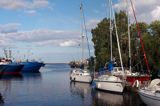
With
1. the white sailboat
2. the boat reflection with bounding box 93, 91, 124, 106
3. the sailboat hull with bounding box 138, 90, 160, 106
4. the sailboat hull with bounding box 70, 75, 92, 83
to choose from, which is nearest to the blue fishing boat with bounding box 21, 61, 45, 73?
the sailboat hull with bounding box 70, 75, 92, 83

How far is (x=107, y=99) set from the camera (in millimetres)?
44062

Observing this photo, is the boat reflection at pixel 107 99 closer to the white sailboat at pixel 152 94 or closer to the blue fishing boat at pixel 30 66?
the white sailboat at pixel 152 94

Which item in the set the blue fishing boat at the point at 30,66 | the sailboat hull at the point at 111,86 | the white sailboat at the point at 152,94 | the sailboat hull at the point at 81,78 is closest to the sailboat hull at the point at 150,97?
the white sailboat at the point at 152,94

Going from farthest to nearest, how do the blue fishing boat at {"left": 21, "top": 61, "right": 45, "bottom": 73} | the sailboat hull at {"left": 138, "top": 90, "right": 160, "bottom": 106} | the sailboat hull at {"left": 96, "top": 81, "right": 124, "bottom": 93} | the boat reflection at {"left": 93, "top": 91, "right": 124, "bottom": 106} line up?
the blue fishing boat at {"left": 21, "top": 61, "right": 45, "bottom": 73} < the sailboat hull at {"left": 96, "top": 81, "right": 124, "bottom": 93} < the boat reflection at {"left": 93, "top": 91, "right": 124, "bottom": 106} < the sailboat hull at {"left": 138, "top": 90, "right": 160, "bottom": 106}

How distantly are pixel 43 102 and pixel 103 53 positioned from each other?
4649 cm

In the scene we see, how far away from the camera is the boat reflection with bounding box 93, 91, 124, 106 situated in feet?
133

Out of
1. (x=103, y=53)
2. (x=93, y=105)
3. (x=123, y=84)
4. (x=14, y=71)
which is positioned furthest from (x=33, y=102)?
(x=14, y=71)

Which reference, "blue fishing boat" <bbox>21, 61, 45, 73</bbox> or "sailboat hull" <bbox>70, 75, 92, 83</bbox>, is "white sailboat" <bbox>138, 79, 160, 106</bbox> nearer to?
"sailboat hull" <bbox>70, 75, 92, 83</bbox>

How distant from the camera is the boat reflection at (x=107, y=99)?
4069cm

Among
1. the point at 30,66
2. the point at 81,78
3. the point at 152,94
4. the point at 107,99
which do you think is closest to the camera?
the point at 152,94

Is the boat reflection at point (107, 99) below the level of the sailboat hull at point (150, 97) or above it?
below

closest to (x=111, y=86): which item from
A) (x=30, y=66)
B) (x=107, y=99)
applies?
(x=107, y=99)

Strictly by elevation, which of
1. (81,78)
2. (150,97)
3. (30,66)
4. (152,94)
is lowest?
(150,97)

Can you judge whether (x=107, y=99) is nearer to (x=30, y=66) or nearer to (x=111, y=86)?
(x=111, y=86)
